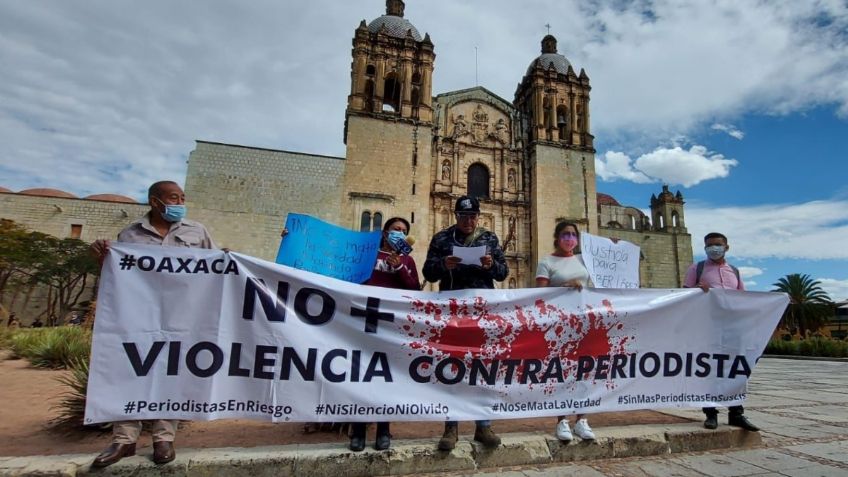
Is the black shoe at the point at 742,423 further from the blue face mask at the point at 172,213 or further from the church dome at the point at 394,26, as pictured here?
the church dome at the point at 394,26

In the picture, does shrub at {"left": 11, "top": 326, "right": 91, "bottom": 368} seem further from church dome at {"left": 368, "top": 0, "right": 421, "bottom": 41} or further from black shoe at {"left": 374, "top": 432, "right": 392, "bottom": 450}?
church dome at {"left": 368, "top": 0, "right": 421, "bottom": 41}

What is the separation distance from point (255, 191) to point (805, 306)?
3286 cm

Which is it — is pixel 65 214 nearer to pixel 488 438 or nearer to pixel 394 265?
pixel 394 265

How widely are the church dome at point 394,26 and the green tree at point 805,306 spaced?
27.3m

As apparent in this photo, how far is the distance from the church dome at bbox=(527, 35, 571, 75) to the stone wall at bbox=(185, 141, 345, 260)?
15429 mm

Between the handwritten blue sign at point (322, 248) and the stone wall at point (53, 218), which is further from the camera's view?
the stone wall at point (53, 218)

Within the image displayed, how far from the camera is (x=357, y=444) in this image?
2.71 meters

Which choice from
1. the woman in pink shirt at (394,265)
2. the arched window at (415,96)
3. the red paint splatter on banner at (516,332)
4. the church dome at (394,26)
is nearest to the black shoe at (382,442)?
the red paint splatter on banner at (516,332)

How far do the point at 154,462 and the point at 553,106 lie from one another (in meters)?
27.6

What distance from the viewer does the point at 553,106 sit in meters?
26.4

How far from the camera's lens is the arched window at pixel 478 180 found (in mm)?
25250

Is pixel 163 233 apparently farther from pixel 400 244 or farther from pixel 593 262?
pixel 593 262

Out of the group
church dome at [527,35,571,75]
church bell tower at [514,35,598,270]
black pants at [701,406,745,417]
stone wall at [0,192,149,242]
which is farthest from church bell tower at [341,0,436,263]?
black pants at [701,406,745,417]

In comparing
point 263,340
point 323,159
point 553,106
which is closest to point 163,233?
point 263,340
